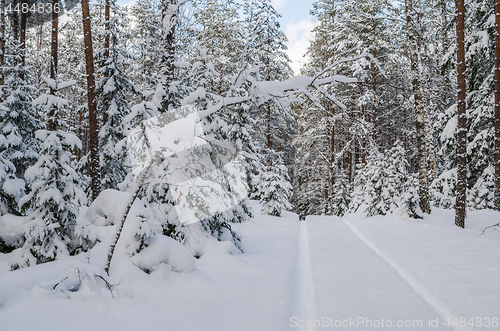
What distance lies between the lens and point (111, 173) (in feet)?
48.4

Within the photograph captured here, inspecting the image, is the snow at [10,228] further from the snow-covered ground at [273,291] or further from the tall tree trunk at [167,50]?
the tall tree trunk at [167,50]

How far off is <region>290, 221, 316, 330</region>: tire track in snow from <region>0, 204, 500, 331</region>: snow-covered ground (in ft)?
0.08

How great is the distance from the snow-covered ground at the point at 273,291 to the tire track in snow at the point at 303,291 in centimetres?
2

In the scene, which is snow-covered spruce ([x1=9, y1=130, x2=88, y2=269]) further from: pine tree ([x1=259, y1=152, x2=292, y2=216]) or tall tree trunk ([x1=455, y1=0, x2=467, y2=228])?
pine tree ([x1=259, y1=152, x2=292, y2=216])

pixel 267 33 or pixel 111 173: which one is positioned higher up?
pixel 267 33

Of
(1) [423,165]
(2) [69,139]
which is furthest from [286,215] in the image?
(2) [69,139]

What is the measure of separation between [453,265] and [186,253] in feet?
20.5

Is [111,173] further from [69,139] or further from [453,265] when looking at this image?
[453,265]

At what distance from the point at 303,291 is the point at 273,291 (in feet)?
3.04

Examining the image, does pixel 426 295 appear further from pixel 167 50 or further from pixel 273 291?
pixel 167 50

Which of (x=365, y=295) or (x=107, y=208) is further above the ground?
(x=107, y=208)

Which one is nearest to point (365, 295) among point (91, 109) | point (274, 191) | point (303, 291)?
point (303, 291)

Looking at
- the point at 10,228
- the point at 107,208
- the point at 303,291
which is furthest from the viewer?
the point at 107,208

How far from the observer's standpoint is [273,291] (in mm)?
5523
